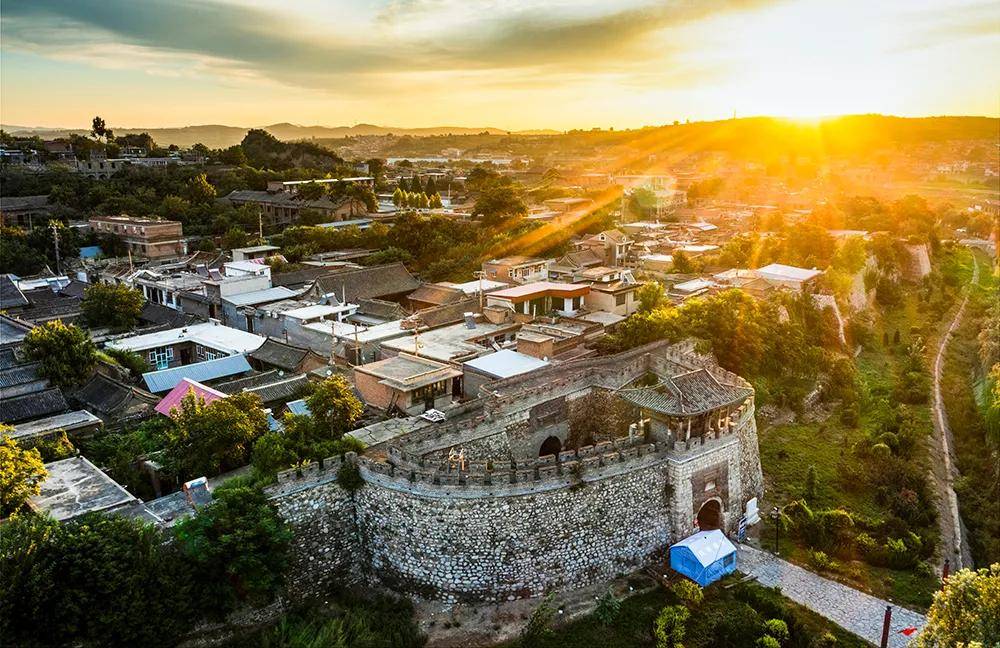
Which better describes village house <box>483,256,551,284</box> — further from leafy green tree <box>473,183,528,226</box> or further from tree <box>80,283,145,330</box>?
tree <box>80,283,145,330</box>

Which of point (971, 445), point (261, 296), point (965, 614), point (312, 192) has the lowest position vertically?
point (971, 445)

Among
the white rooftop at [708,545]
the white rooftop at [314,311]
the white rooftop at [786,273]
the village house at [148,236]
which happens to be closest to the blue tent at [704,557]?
the white rooftop at [708,545]

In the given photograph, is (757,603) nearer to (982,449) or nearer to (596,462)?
(596,462)

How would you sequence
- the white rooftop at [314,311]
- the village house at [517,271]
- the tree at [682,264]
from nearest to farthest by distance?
the white rooftop at [314,311] < the village house at [517,271] < the tree at [682,264]

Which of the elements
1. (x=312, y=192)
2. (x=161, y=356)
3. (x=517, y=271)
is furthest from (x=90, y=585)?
(x=312, y=192)

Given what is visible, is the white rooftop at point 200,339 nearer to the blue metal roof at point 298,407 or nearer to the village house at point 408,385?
the blue metal roof at point 298,407

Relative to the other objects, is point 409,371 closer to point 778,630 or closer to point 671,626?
point 671,626
